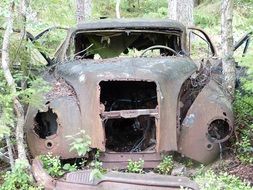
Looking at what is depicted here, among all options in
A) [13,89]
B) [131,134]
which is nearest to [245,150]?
[131,134]

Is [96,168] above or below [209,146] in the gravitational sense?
above

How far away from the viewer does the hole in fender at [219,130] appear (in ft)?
16.6

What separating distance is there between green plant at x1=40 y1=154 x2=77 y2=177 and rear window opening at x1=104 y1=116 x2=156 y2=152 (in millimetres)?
535

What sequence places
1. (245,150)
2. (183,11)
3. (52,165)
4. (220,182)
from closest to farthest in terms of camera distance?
(220,182) < (52,165) < (245,150) < (183,11)

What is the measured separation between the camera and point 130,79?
4.68 meters

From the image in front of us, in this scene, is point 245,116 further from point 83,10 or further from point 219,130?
point 83,10

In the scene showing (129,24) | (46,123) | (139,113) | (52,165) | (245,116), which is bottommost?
(245,116)

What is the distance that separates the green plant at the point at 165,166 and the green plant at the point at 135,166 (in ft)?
0.60

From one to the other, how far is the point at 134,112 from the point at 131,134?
1.00 metres

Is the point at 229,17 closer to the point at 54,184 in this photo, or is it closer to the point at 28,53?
the point at 28,53

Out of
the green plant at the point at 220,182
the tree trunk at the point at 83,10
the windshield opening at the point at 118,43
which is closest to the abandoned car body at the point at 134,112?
the green plant at the point at 220,182

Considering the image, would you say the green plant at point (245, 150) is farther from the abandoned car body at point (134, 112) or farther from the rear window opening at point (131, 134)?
the rear window opening at point (131, 134)

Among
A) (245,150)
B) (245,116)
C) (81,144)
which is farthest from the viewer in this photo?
(245,116)

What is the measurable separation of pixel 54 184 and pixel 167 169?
1.16 m
